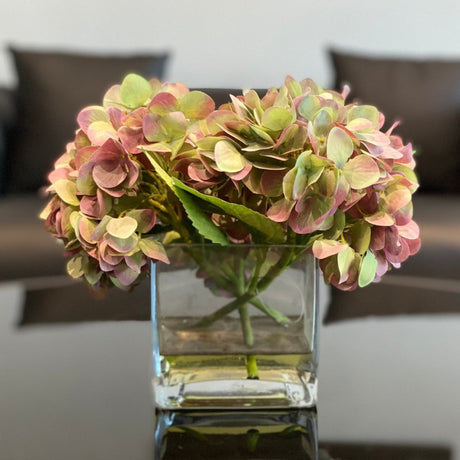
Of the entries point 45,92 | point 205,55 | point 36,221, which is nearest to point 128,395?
point 36,221

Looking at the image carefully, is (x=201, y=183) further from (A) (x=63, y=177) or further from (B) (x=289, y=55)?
(B) (x=289, y=55)

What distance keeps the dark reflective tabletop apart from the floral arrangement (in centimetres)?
→ 12

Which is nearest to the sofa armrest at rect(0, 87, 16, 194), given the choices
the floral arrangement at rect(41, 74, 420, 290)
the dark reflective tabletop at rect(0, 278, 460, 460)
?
the dark reflective tabletop at rect(0, 278, 460, 460)

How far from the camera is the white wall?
2604mm

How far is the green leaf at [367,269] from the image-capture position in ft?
1.57

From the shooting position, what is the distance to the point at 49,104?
83.1 inches

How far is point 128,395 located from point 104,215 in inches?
7.2

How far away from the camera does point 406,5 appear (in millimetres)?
2645

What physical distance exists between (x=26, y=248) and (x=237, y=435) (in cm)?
118

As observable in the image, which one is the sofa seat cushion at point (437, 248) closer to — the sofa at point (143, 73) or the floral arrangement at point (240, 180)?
the sofa at point (143, 73)

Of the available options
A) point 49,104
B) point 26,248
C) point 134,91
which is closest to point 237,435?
point 134,91

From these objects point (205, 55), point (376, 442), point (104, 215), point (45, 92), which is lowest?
point (376, 442)

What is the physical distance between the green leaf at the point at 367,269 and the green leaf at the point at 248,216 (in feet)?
A: 0.23

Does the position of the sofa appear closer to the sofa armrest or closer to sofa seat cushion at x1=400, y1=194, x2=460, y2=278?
the sofa armrest
